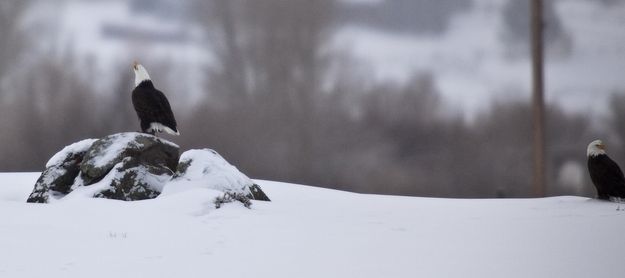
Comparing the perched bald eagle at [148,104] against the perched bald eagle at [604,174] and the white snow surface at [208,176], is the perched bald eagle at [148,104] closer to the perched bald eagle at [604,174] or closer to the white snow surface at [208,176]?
the white snow surface at [208,176]

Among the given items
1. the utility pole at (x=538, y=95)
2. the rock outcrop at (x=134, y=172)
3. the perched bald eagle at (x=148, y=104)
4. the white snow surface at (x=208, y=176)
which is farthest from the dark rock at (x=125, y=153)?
the utility pole at (x=538, y=95)

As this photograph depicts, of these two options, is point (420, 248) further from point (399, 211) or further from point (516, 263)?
point (399, 211)

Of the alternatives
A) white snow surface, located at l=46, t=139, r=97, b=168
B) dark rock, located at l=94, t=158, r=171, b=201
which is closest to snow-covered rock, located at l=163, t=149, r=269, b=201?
dark rock, located at l=94, t=158, r=171, b=201

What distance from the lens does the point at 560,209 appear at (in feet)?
25.6

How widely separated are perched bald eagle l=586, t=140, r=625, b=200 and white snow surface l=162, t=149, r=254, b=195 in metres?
5.12

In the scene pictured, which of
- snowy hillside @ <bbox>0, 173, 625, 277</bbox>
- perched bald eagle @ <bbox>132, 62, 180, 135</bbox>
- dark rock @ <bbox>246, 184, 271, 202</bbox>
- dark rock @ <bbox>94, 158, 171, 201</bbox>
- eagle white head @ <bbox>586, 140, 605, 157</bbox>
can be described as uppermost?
perched bald eagle @ <bbox>132, 62, 180, 135</bbox>

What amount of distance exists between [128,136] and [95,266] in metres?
4.30

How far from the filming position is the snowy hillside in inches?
179

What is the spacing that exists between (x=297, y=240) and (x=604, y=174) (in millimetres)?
5517

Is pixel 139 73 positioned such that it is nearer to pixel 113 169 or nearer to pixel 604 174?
pixel 113 169

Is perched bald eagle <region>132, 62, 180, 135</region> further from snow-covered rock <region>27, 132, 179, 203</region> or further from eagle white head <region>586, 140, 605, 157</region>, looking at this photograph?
eagle white head <region>586, 140, 605, 157</region>

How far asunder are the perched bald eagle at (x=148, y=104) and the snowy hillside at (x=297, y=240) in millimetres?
2090

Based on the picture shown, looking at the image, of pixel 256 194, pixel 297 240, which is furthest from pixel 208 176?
pixel 297 240

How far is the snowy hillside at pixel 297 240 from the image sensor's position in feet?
14.9
